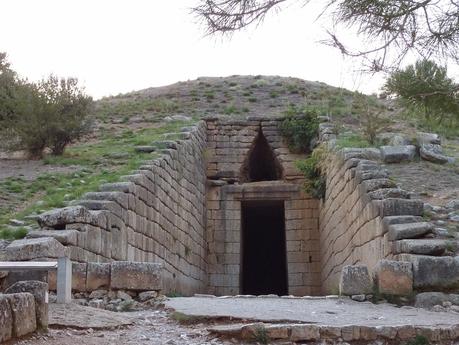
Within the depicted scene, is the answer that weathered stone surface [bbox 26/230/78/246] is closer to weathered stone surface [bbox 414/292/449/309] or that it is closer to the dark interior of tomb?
weathered stone surface [bbox 414/292/449/309]

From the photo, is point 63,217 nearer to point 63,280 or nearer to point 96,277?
point 96,277

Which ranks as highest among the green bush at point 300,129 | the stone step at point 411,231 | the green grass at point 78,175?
the green bush at point 300,129

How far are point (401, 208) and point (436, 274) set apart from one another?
1732 millimetres

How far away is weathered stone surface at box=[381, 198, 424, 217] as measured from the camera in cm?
909

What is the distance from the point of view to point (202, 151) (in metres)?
17.0

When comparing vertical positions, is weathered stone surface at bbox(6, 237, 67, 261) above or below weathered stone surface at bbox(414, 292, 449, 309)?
above

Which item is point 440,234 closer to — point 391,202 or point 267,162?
point 391,202

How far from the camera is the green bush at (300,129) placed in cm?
1739

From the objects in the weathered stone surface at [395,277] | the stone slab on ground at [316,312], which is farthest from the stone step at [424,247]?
the stone slab on ground at [316,312]

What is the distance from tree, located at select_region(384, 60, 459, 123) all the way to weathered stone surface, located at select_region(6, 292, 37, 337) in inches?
163

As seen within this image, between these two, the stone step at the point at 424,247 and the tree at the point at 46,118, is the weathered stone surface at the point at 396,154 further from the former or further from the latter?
the tree at the point at 46,118

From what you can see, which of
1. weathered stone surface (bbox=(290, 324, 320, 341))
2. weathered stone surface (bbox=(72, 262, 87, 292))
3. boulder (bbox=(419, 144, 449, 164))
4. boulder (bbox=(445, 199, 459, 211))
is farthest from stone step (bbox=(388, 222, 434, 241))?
boulder (bbox=(419, 144, 449, 164))

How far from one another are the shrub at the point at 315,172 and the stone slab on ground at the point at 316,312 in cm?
786

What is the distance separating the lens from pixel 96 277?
24.1 ft
